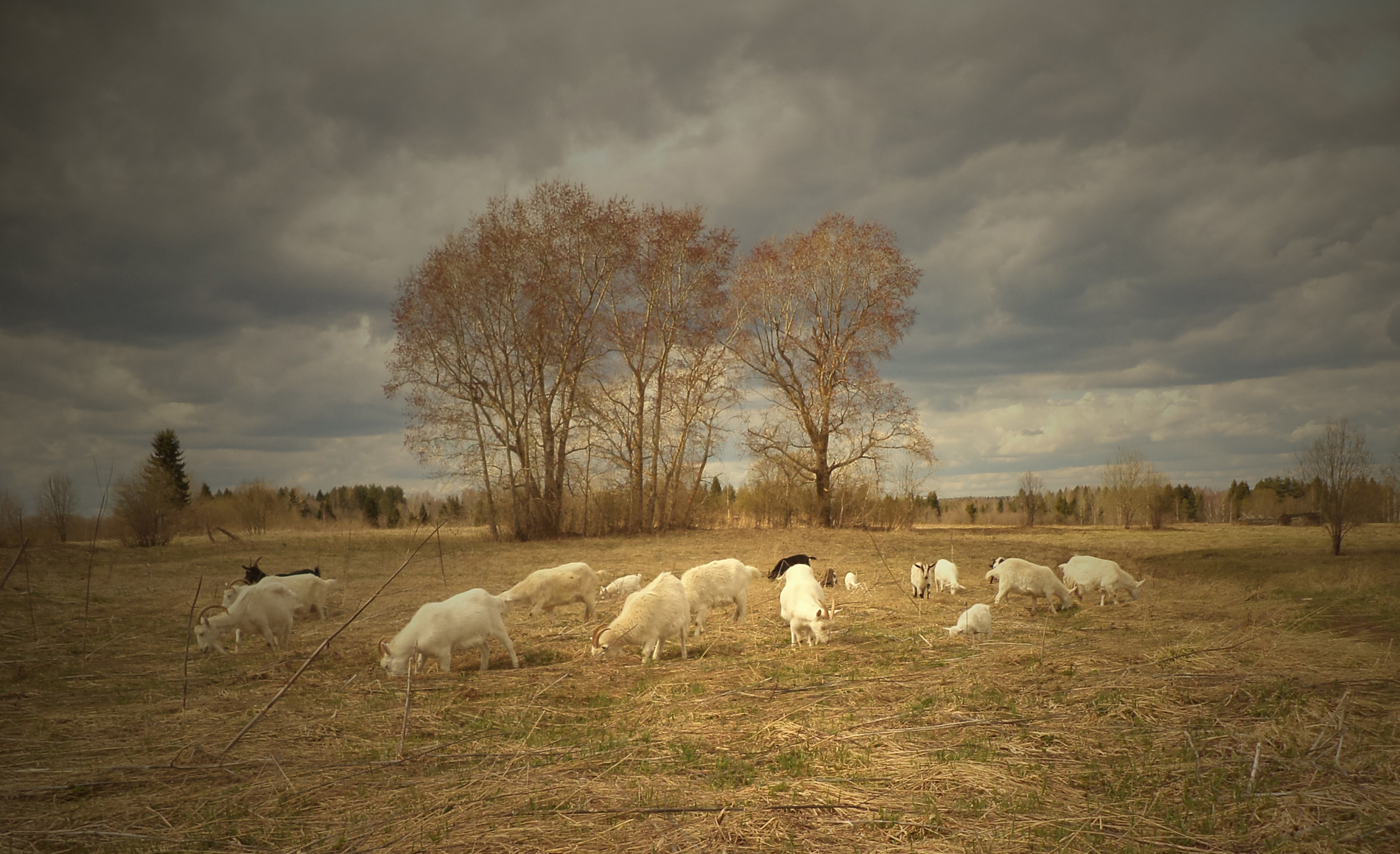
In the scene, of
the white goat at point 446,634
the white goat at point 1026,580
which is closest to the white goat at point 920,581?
the white goat at point 1026,580

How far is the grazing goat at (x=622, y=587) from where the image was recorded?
15492 millimetres

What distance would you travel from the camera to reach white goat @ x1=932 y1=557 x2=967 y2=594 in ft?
50.3

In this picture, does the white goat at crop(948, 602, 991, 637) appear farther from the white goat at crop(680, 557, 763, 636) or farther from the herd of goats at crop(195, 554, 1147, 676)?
the white goat at crop(680, 557, 763, 636)

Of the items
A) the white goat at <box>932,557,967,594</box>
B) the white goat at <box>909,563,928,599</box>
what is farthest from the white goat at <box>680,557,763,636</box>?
the white goat at <box>932,557,967,594</box>

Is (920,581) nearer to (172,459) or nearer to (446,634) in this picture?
(446,634)

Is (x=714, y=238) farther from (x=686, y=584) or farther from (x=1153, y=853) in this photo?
(x=1153, y=853)

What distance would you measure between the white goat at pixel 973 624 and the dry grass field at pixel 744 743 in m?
0.54

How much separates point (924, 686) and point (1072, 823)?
9.80 ft

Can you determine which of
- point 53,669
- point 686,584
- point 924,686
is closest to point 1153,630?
point 924,686

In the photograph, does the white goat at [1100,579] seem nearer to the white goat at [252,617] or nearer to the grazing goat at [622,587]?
the grazing goat at [622,587]

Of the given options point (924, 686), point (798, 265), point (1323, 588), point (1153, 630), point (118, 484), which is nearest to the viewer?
point (924, 686)

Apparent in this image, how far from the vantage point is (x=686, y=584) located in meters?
10.8

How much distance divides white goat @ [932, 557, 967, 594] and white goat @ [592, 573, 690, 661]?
8.22 m

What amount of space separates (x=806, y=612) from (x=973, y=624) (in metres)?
2.35
